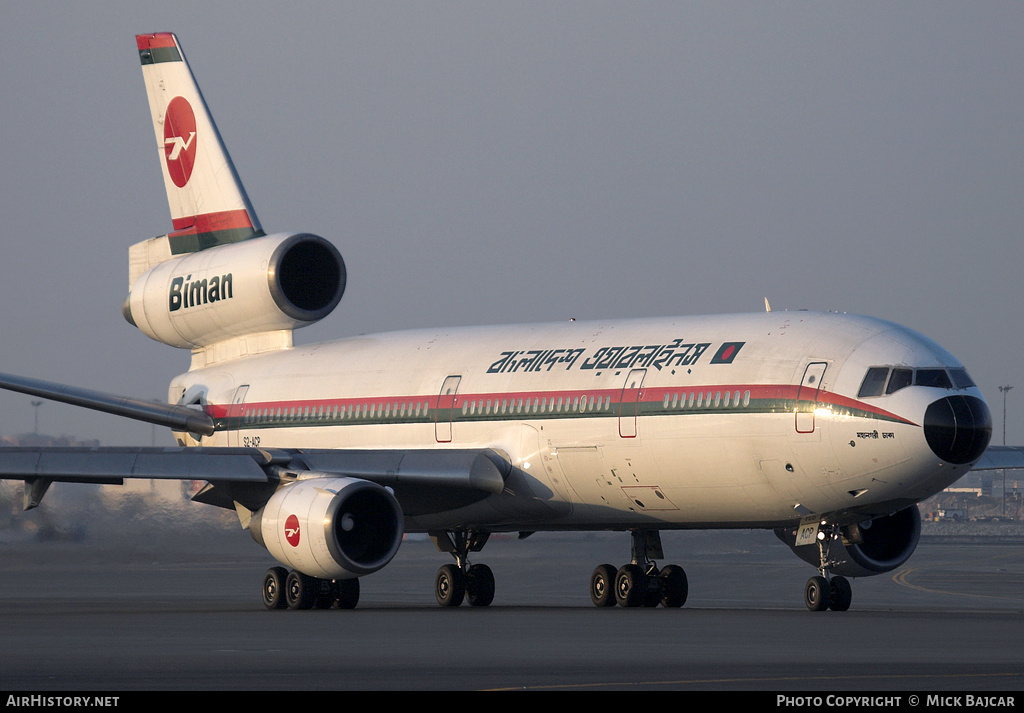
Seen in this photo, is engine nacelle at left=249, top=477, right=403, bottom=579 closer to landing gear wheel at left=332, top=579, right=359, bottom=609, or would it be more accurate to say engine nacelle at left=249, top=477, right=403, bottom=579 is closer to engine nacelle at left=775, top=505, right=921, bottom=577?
landing gear wheel at left=332, top=579, right=359, bottom=609

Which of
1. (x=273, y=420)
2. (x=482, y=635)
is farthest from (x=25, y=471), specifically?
(x=482, y=635)

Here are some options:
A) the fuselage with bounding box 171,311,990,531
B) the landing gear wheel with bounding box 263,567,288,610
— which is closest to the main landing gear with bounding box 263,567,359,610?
the landing gear wheel with bounding box 263,567,288,610

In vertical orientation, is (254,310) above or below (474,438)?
above

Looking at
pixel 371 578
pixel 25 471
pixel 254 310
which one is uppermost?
pixel 254 310

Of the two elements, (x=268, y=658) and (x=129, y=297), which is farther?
(x=129, y=297)

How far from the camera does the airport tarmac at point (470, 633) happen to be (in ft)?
43.1

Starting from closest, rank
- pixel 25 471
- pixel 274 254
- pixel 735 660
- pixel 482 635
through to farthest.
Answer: pixel 735 660
pixel 482 635
pixel 25 471
pixel 274 254

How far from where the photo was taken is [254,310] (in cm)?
3094

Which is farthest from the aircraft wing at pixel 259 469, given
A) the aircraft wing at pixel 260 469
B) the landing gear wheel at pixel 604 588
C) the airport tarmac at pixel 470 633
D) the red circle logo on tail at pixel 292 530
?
the landing gear wheel at pixel 604 588

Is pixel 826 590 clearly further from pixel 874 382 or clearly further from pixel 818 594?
pixel 874 382

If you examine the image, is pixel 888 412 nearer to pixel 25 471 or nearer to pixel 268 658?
pixel 268 658

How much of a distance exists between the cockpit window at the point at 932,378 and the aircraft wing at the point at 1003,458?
4.13m

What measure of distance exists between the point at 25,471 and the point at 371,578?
51.9 ft
